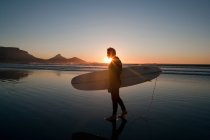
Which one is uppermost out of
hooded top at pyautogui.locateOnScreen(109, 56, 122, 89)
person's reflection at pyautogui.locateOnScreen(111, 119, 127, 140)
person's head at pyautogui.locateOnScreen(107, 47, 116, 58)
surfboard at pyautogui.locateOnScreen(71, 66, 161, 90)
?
person's head at pyautogui.locateOnScreen(107, 47, 116, 58)

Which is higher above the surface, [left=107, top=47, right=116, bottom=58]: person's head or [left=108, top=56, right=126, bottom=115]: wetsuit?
[left=107, top=47, right=116, bottom=58]: person's head

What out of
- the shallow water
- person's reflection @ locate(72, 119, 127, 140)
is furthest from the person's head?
person's reflection @ locate(72, 119, 127, 140)

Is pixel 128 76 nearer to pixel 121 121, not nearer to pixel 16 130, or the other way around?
pixel 121 121

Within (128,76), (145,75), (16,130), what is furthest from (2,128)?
(145,75)

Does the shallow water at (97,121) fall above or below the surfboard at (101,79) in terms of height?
below

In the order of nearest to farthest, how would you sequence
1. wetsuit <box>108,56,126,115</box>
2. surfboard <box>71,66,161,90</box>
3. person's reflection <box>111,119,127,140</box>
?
person's reflection <box>111,119,127,140</box>, wetsuit <box>108,56,126,115</box>, surfboard <box>71,66,161,90</box>

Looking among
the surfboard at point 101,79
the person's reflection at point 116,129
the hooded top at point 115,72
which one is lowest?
the person's reflection at point 116,129

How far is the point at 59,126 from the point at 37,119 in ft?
3.28

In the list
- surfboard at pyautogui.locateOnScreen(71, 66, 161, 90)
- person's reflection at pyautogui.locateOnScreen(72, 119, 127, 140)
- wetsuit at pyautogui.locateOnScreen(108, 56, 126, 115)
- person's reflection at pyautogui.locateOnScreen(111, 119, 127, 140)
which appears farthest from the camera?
surfboard at pyautogui.locateOnScreen(71, 66, 161, 90)

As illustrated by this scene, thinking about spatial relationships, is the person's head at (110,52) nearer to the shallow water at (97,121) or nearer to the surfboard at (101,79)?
the shallow water at (97,121)

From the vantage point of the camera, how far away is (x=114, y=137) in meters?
5.22

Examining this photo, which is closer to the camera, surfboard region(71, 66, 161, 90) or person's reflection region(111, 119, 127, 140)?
person's reflection region(111, 119, 127, 140)

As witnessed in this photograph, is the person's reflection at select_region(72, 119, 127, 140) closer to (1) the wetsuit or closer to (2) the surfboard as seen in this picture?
(1) the wetsuit

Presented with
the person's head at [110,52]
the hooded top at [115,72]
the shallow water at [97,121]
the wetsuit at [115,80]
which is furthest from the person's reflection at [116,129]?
the person's head at [110,52]
